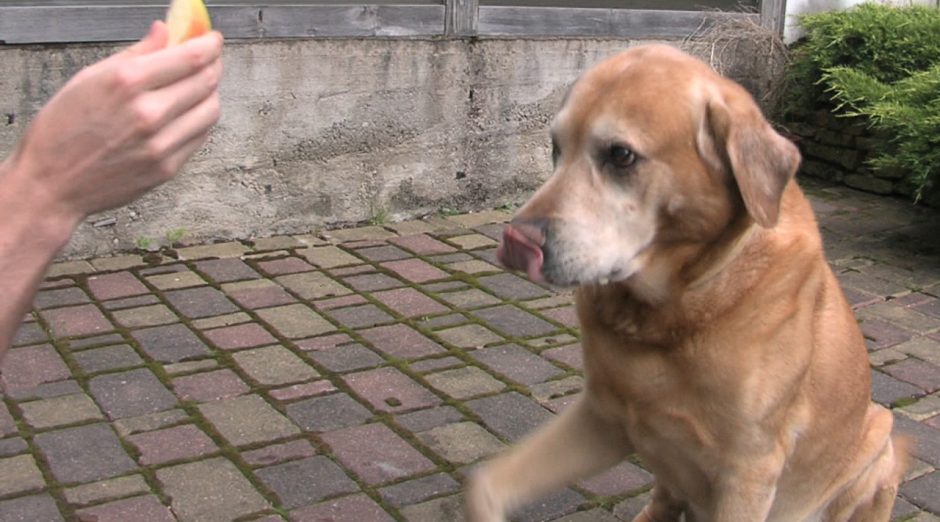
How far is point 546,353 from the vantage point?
4812 millimetres

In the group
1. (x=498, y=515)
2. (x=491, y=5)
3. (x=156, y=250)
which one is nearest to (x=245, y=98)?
(x=156, y=250)

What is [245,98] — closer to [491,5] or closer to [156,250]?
[156,250]

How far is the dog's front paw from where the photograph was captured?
9.72 ft

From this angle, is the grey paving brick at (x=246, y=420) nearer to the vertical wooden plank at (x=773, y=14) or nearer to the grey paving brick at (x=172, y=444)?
the grey paving brick at (x=172, y=444)

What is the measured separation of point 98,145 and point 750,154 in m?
1.54

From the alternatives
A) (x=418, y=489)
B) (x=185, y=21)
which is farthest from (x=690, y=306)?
(x=185, y=21)

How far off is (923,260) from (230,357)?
424 cm

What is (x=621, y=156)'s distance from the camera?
2.57 metres

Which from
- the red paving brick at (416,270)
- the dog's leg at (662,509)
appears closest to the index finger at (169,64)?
the dog's leg at (662,509)

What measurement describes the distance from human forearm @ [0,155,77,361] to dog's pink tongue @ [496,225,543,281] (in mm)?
1138

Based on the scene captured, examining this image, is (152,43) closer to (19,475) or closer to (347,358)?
(19,475)

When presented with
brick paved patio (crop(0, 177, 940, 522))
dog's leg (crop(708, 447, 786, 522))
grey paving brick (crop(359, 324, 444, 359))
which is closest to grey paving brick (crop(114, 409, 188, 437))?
brick paved patio (crop(0, 177, 940, 522))

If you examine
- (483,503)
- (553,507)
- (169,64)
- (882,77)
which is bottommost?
(553,507)

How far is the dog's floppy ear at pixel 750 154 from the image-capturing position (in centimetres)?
254
